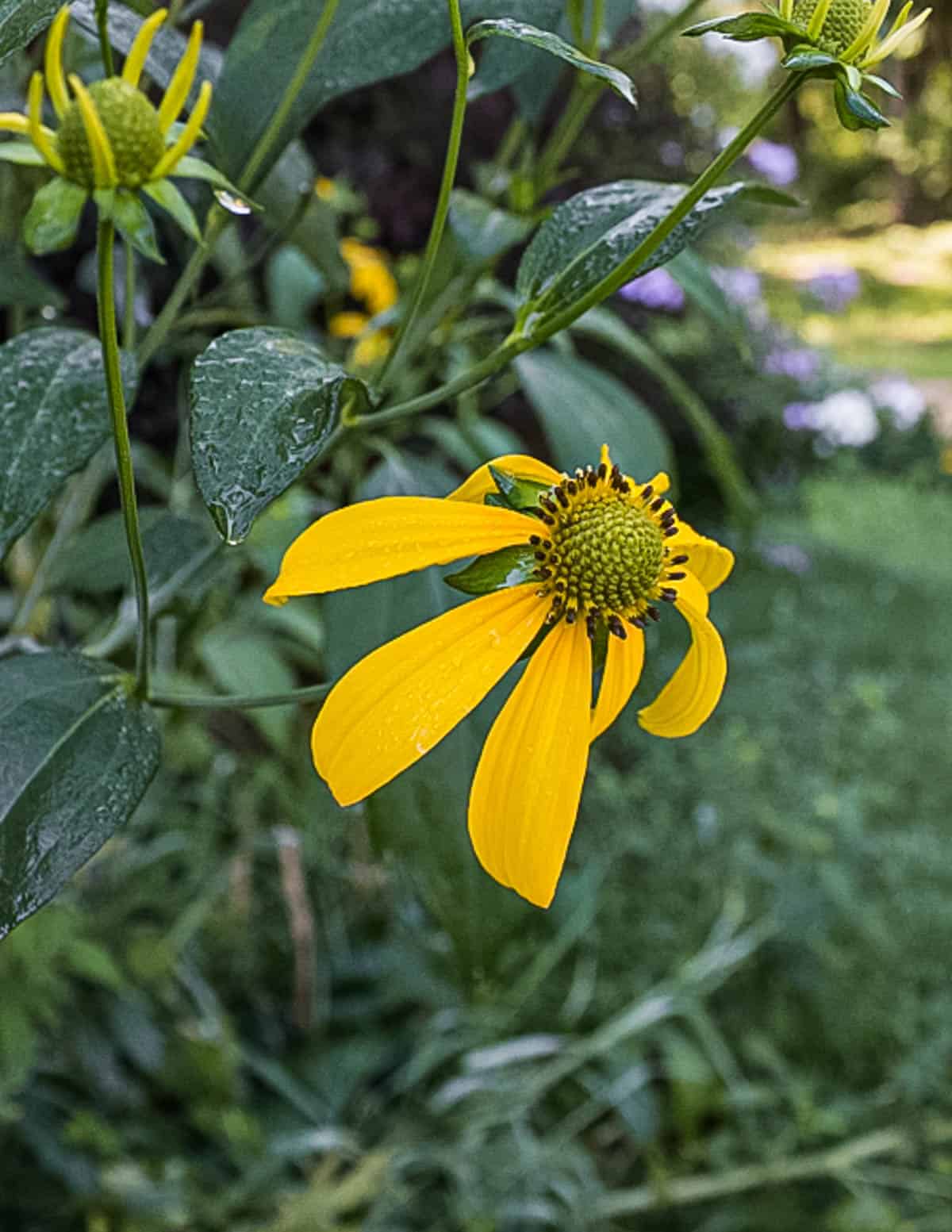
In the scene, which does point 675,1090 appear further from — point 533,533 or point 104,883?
point 533,533

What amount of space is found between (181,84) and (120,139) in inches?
0.7

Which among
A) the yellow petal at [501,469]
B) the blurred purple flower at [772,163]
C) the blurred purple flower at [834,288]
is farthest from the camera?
the blurred purple flower at [834,288]

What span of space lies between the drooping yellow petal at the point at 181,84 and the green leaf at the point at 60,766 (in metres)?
0.12

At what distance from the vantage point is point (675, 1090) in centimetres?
116

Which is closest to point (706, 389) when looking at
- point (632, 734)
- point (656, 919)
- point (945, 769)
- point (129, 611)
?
point (945, 769)

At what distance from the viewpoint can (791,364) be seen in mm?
3215

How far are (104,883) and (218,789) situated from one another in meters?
0.31

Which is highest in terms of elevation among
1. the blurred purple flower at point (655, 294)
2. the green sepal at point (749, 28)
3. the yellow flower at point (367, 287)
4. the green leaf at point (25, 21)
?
the green leaf at point (25, 21)

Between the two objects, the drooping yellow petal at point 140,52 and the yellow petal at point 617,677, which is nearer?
the drooping yellow petal at point 140,52

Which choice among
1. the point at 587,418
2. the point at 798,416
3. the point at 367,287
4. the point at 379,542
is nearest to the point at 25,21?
the point at 379,542

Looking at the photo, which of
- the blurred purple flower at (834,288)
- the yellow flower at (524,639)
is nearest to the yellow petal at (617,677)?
the yellow flower at (524,639)

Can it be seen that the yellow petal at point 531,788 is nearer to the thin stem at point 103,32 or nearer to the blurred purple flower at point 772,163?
the thin stem at point 103,32

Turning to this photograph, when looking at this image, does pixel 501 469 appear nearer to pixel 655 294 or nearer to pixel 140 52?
pixel 140 52

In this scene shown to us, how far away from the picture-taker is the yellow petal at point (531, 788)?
0.93ft
